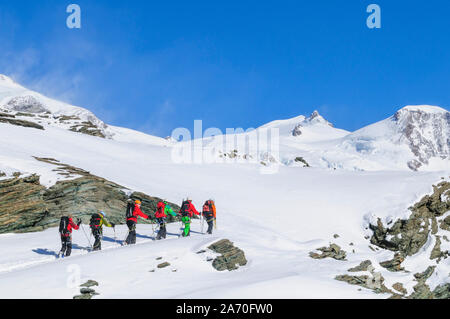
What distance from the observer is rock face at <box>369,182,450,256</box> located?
1001 inches

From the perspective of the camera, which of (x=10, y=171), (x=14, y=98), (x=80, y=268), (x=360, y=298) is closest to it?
(x=360, y=298)

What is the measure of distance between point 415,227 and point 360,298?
15877mm

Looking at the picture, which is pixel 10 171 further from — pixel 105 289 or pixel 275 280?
pixel 275 280

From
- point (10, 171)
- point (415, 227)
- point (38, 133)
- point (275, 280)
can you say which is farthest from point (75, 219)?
point (38, 133)

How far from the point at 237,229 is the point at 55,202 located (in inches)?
382

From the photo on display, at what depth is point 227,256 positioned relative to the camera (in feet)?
55.2

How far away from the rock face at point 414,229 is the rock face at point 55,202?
13.7 meters

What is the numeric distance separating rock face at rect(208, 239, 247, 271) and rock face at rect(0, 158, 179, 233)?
25.4ft

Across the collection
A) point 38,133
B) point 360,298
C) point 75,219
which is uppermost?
point 38,133

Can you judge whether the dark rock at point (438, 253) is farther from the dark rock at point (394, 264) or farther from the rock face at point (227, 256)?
the rock face at point (227, 256)

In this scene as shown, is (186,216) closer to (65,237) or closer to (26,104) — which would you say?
(65,237)

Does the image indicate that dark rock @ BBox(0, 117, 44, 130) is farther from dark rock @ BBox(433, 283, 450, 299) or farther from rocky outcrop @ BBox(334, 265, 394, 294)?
dark rock @ BBox(433, 283, 450, 299)

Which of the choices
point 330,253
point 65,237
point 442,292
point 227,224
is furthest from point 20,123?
point 442,292
